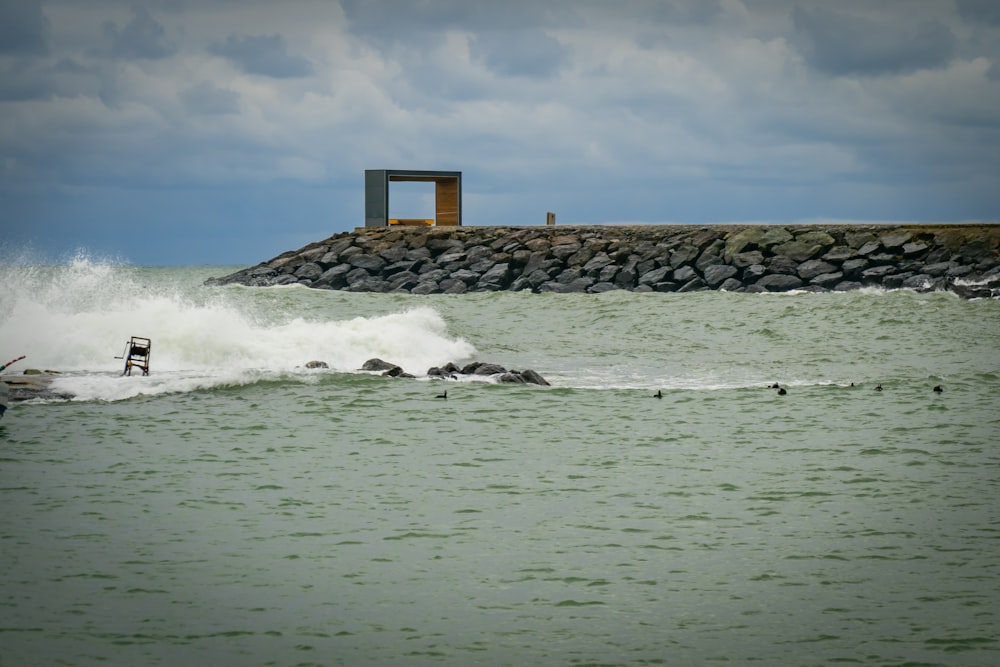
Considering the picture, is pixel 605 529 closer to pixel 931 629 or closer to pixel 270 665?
pixel 931 629

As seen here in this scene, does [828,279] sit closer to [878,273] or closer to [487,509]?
[878,273]

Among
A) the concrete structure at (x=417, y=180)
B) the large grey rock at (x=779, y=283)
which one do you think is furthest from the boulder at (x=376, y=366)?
the concrete structure at (x=417, y=180)

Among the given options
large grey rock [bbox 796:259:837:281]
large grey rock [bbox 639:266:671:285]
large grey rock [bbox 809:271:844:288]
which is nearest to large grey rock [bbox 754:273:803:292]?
large grey rock [bbox 796:259:837:281]

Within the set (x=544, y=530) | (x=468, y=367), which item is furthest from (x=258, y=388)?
(x=544, y=530)

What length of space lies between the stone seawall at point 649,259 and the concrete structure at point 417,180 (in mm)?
1186

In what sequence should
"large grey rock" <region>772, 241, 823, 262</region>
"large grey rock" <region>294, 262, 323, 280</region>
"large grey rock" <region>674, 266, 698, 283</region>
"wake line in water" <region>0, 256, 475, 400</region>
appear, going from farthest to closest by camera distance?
"large grey rock" <region>294, 262, 323, 280</region>, "large grey rock" <region>674, 266, 698, 283</region>, "large grey rock" <region>772, 241, 823, 262</region>, "wake line in water" <region>0, 256, 475, 400</region>

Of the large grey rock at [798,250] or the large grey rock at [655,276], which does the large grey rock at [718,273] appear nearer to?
the large grey rock at [655,276]

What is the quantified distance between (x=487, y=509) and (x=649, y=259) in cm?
3301

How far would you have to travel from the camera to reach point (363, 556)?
9.02 metres

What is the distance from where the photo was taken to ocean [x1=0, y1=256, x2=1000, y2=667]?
7.29 metres

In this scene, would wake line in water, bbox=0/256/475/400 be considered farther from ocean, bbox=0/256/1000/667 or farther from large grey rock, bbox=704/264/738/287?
large grey rock, bbox=704/264/738/287

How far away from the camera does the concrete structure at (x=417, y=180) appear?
51.3 meters

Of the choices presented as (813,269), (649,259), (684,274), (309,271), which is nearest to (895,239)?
(813,269)

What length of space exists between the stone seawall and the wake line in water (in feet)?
54.0
